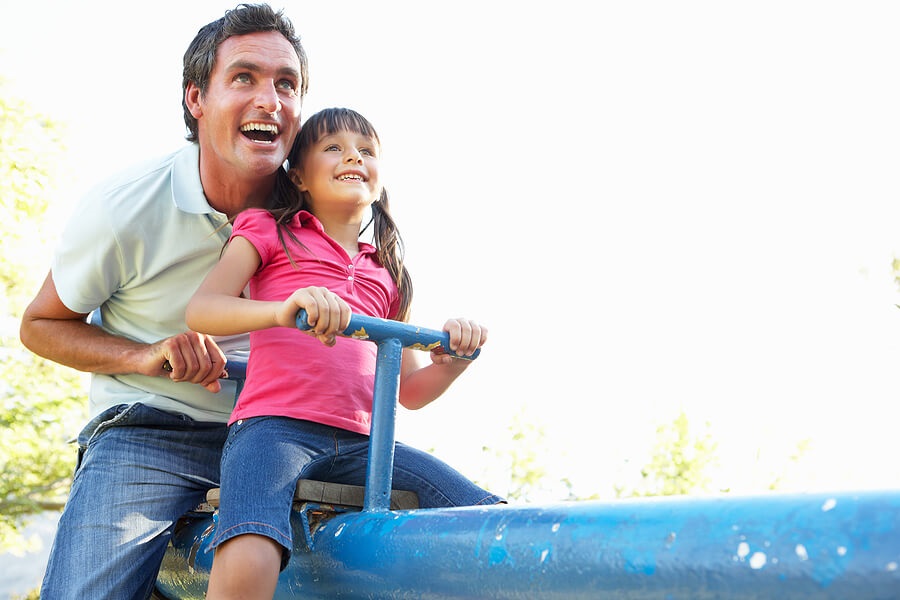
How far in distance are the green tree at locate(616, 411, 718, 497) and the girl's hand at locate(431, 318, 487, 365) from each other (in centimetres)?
1248

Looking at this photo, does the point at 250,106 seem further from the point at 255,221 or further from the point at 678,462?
the point at 678,462

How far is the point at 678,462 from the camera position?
14.1 meters

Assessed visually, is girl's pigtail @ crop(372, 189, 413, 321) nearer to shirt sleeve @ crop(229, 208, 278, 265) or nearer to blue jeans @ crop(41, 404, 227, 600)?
shirt sleeve @ crop(229, 208, 278, 265)

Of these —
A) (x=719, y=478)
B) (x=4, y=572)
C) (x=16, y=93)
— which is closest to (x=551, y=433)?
(x=719, y=478)

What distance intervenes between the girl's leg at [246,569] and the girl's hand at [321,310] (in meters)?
0.36

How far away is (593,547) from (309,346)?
103 cm

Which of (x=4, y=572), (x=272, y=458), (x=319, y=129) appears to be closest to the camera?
(x=272, y=458)

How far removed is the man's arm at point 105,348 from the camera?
83.3 inches

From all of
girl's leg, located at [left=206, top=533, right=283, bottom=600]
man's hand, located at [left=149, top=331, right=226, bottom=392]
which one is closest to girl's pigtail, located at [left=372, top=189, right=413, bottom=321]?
man's hand, located at [left=149, top=331, right=226, bottom=392]

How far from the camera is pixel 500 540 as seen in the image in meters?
1.26

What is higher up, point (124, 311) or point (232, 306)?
point (124, 311)

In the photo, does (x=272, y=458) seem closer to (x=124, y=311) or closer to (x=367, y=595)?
(x=367, y=595)

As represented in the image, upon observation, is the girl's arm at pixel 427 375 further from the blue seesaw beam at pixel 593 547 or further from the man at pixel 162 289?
the man at pixel 162 289

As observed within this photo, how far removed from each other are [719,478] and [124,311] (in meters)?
12.9
